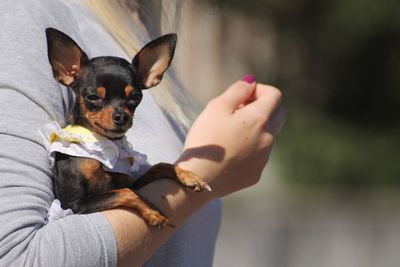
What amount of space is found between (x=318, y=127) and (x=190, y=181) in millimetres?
9447

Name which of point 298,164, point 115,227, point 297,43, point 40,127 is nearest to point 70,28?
point 40,127

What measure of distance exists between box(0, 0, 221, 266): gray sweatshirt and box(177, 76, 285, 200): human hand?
0.18m

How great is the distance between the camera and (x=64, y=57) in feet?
6.89

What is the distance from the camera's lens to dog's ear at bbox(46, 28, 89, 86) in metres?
2.08

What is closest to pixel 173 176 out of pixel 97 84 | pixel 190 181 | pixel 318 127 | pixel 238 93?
pixel 190 181

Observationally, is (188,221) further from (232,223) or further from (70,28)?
(232,223)

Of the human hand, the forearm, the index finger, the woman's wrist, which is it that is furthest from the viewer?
the index finger

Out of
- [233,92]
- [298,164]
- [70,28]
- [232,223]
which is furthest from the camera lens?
[298,164]

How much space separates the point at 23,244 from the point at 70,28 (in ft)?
1.97

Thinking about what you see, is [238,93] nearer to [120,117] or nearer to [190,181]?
[190,181]

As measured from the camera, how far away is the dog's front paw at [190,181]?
7.29 feet

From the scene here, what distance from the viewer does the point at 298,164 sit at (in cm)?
1145

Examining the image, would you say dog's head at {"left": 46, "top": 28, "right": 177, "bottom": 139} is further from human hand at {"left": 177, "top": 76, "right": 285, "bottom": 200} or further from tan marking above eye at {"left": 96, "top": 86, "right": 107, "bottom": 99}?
human hand at {"left": 177, "top": 76, "right": 285, "bottom": 200}

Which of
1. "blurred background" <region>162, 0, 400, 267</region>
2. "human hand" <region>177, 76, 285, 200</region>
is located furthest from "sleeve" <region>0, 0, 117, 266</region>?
"blurred background" <region>162, 0, 400, 267</region>
